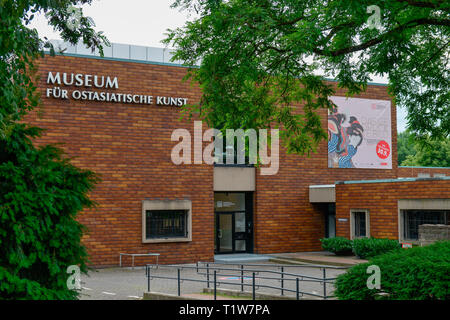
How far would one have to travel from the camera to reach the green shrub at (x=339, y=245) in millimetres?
23641

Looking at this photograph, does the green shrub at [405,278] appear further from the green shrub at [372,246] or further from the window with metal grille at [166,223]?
the window with metal grille at [166,223]

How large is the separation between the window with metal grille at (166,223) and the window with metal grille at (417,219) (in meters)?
9.12

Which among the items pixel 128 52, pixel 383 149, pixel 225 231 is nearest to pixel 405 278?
pixel 128 52

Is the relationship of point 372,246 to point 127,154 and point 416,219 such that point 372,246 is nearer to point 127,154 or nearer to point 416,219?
point 416,219

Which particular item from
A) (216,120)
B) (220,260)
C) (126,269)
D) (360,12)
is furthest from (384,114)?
(360,12)

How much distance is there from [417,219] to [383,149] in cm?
733

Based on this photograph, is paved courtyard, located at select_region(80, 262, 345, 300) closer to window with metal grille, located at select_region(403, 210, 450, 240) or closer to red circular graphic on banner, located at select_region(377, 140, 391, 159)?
window with metal grille, located at select_region(403, 210, 450, 240)

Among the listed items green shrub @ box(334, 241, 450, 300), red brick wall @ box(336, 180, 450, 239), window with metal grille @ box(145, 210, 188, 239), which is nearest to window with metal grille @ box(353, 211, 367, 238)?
red brick wall @ box(336, 180, 450, 239)

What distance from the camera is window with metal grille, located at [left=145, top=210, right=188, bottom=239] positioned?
74.8 feet

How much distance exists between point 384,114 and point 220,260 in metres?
11.8

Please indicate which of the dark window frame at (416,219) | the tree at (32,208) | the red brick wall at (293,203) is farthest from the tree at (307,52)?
the red brick wall at (293,203)

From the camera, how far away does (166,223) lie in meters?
23.2

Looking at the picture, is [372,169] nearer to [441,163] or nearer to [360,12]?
[360,12]
